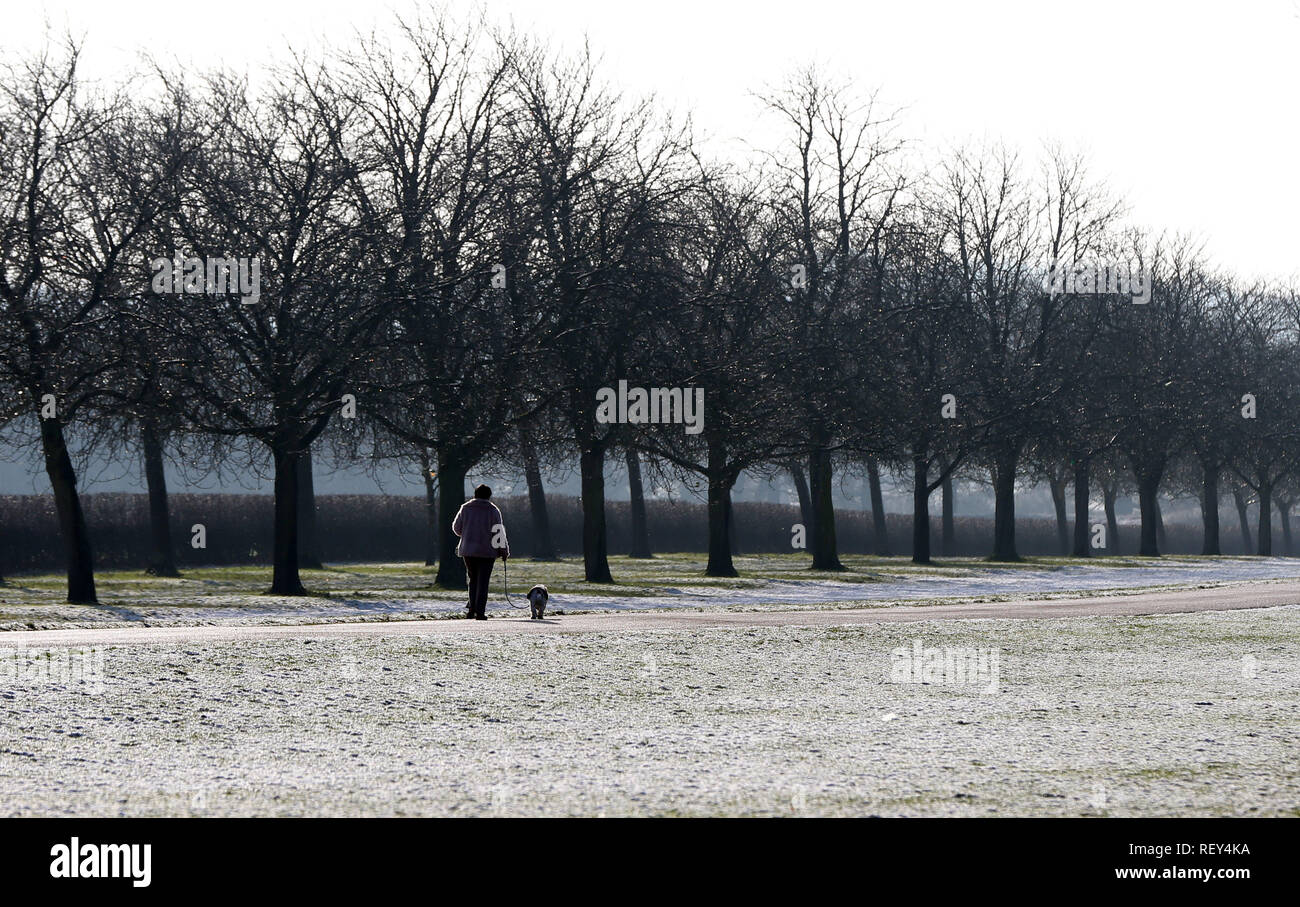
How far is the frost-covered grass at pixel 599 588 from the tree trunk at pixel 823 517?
2.84ft

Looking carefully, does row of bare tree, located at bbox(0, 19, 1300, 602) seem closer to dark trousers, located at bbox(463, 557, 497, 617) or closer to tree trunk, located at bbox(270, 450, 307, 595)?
tree trunk, located at bbox(270, 450, 307, 595)

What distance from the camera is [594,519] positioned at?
36.5m

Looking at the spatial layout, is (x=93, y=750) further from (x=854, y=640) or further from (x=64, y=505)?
(x=64, y=505)

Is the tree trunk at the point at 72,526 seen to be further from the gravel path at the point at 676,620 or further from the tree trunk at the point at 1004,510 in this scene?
the tree trunk at the point at 1004,510

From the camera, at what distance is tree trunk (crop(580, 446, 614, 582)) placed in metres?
35.8

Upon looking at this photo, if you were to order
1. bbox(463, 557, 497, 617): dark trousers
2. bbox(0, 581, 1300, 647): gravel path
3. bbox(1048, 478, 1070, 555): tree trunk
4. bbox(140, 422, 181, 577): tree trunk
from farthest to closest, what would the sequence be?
bbox(1048, 478, 1070, 555): tree trunk, bbox(140, 422, 181, 577): tree trunk, bbox(463, 557, 497, 617): dark trousers, bbox(0, 581, 1300, 647): gravel path

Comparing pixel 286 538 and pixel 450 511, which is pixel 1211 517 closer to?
pixel 450 511

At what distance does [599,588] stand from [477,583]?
1119cm

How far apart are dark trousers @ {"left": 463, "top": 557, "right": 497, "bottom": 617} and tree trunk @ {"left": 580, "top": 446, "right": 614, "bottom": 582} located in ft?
42.4

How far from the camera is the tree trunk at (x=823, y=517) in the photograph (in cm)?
4406
